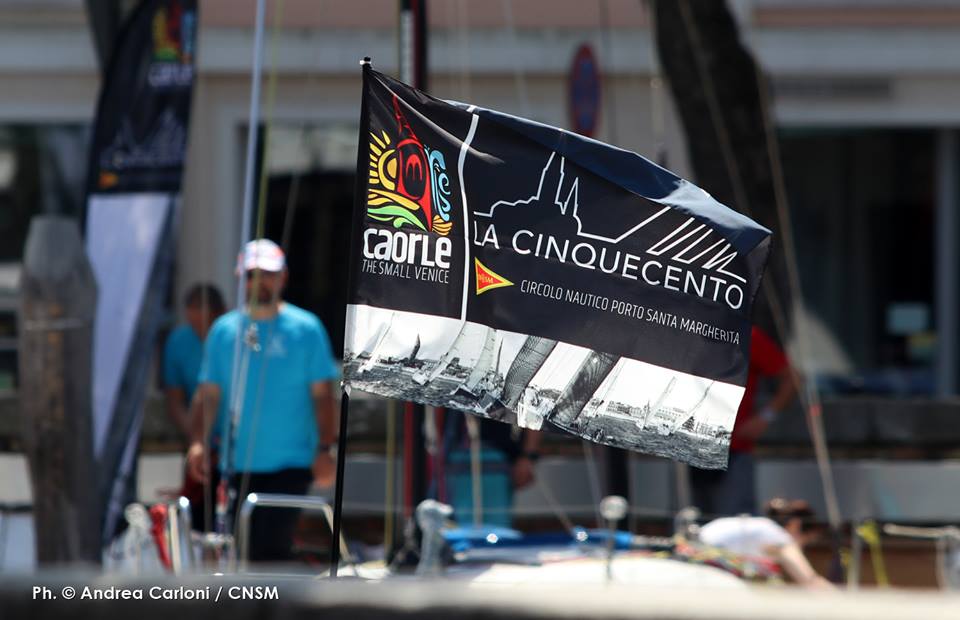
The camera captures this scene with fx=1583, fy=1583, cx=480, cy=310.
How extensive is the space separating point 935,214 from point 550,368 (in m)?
9.58

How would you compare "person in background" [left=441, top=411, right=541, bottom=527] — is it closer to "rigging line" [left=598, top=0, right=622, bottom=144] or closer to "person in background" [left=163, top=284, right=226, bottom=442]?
"person in background" [left=163, top=284, right=226, bottom=442]

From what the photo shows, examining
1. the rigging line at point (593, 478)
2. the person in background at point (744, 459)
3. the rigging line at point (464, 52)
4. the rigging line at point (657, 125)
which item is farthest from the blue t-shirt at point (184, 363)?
the rigging line at point (464, 52)

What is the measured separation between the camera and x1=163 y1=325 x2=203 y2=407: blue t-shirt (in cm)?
730

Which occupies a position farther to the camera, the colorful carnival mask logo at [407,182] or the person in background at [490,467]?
the person in background at [490,467]

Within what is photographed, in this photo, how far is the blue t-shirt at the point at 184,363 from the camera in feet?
24.0

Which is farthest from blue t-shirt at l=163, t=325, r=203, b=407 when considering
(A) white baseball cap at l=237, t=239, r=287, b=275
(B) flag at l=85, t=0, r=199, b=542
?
(A) white baseball cap at l=237, t=239, r=287, b=275

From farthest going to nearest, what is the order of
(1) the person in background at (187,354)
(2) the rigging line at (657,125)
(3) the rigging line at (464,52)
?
(3) the rigging line at (464,52), (2) the rigging line at (657,125), (1) the person in background at (187,354)

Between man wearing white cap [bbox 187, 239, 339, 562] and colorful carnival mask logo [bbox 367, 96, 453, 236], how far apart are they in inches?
80.2

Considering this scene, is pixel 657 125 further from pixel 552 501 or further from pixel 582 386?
pixel 582 386

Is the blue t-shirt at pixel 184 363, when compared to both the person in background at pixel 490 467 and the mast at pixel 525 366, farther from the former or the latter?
the mast at pixel 525 366

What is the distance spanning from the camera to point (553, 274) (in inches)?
170

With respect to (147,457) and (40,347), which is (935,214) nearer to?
(147,457)

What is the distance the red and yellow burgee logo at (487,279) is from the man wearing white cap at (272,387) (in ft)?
6.71

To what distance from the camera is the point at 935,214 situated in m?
13.2
